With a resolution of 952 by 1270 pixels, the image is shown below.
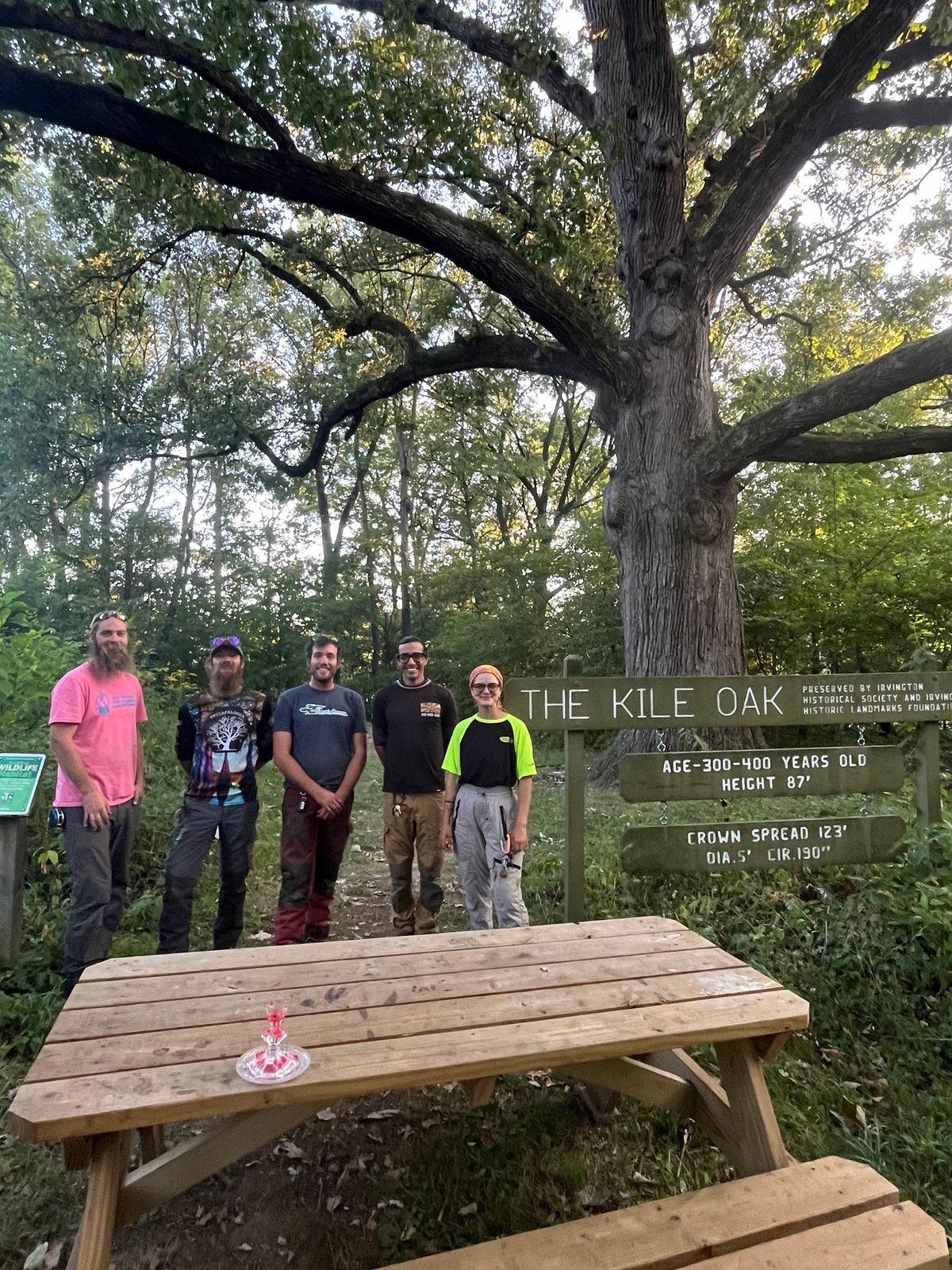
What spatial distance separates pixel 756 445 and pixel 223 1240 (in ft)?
22.2

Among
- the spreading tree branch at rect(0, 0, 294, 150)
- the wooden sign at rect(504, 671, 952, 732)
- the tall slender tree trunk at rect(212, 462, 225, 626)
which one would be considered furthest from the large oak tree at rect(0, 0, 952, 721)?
the tall slender tree trunk at rect(212, 462, 225, 626)

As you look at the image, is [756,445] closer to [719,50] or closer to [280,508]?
[719,50]

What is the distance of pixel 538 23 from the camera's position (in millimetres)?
7711

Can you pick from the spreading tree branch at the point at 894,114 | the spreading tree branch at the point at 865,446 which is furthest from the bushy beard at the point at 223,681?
the spreading tree branch at the point at 894,114

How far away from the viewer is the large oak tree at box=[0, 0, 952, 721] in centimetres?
595

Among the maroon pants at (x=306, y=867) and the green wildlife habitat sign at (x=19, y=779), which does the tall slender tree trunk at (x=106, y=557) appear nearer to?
the green wildlife habitat sign at (x=19, y=779)

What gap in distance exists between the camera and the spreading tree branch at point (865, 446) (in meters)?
6.91

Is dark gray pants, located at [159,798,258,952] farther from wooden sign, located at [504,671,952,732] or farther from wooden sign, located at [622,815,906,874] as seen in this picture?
wooden sign, located at [622,815,906,874]

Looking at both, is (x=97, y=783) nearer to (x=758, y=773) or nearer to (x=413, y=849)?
(x=413, y=849)

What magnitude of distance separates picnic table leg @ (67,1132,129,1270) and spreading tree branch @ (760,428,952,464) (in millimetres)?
7167

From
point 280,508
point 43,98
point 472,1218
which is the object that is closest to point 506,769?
point 472,1218

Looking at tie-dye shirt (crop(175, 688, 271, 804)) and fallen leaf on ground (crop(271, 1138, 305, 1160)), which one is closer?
fallen leaf on ground (crop(271, 1138, 305, 1160))

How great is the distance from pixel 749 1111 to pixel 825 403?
229 inches

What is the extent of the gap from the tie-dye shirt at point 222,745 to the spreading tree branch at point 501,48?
7.33 meters
